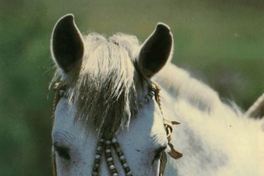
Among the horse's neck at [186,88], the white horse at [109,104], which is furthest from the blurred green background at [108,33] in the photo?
the white horse at [109,104]

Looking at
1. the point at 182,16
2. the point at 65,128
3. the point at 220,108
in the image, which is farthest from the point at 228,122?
the point at 182,16

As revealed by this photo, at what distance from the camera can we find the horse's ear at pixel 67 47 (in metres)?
1.01

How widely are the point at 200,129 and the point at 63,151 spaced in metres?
0.29

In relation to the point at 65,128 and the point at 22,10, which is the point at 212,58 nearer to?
the point at 22,10

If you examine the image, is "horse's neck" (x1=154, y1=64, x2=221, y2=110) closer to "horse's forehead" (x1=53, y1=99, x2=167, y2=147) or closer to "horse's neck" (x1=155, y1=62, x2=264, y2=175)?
"horse's neck" (x1=155, y1=62, x2=264, y2=175)

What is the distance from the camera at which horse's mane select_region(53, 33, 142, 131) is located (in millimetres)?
991

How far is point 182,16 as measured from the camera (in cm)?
167

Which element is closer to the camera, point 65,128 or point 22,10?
point 65,128

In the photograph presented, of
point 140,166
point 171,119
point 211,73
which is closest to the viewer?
point 140,166

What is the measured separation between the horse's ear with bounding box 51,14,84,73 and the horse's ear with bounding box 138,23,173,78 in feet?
0.34

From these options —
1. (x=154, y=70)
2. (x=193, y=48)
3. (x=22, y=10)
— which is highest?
(x=154, y=70)

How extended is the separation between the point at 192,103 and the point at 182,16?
Answer: 1.69 ft

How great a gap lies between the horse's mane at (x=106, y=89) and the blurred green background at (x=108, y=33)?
0.59 metres

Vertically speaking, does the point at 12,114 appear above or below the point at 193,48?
below
